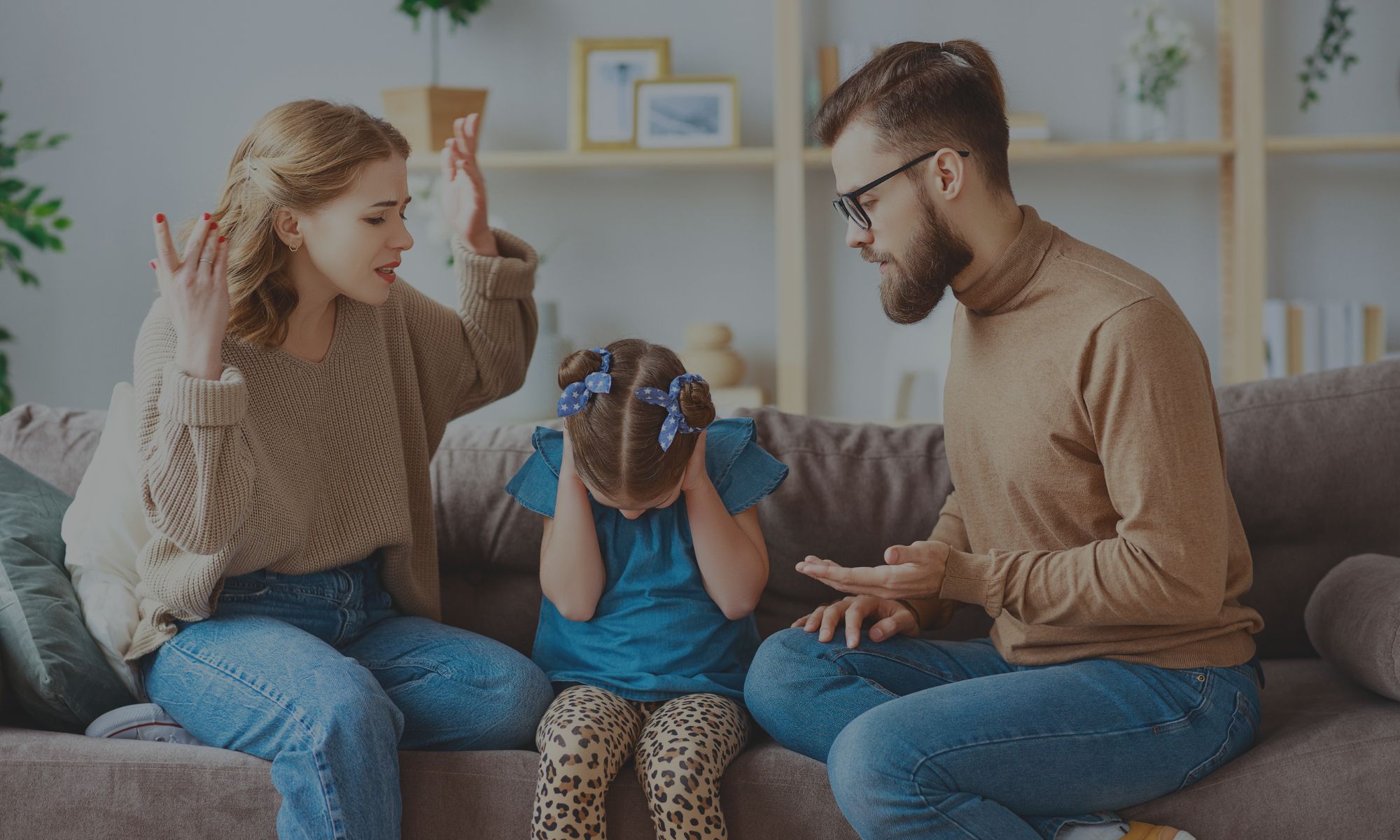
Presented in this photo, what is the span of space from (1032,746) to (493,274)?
3.51 feet

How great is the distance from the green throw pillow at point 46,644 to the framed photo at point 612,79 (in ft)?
6.31

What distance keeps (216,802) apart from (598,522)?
620 millimetres

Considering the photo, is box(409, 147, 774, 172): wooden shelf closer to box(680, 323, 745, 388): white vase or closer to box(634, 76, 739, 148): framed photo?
box(634, 76, 739, 148): framed photo

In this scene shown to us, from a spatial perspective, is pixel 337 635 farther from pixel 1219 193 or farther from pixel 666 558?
pixel 1219 193

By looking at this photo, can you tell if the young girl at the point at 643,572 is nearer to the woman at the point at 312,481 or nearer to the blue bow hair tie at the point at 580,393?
the blue bow hair tie at the point at 580,393

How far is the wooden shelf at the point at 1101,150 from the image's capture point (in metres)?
3.20

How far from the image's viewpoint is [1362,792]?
1.44 meters

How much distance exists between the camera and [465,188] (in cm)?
186

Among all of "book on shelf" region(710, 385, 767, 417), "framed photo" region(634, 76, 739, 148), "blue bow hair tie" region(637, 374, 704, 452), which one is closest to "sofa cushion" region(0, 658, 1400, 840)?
"blue bow hair tie" region(637, 374, 704, 452)

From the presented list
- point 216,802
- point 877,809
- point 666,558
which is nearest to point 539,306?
point 666,558

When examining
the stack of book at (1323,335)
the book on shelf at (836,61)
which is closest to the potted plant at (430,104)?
the book on shelf at (836,61)

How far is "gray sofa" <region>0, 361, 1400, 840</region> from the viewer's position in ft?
4.78

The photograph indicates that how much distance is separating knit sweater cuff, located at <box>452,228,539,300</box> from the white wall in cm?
159

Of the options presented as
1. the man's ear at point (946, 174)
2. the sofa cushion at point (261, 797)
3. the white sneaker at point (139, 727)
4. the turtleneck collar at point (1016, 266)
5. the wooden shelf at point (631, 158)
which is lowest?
the sofa cushion at point (261, 797)
